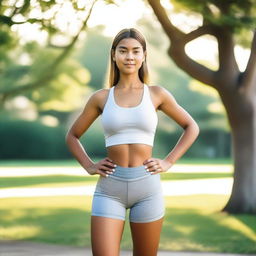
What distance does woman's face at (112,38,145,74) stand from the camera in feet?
14.6

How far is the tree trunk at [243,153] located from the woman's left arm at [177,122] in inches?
311

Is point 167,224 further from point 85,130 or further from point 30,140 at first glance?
point 30,140

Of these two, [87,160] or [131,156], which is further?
[87,160]

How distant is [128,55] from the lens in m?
4.44

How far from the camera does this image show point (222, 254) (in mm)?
8148

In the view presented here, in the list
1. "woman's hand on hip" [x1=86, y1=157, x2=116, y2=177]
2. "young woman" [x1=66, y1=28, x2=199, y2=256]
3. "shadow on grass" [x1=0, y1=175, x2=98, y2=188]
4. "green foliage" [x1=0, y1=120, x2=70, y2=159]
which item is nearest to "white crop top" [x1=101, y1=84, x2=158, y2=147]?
"young woman" [x1=66, y1=28, x2=199, y2=256]

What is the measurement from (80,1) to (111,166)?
607 centimetres

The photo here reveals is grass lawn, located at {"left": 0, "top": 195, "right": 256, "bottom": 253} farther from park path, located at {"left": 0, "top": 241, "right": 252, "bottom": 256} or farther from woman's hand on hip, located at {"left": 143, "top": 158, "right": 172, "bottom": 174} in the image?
woman's hand on hip, located at {"left": 143, "top": 158, "right": 172, "bottom": 174}

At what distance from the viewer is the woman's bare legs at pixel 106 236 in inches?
167

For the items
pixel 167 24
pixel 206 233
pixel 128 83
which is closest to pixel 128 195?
pixel 128 83

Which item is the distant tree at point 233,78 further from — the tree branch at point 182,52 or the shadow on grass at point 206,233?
the shadow on grass at point 206,233

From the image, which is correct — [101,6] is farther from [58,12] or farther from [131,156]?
[131,156]

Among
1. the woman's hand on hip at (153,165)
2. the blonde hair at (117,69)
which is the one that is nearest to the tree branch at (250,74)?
the blonde hair at (117,69)

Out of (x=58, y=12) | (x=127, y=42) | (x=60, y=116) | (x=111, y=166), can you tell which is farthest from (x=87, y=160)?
(x=60, y=116)
